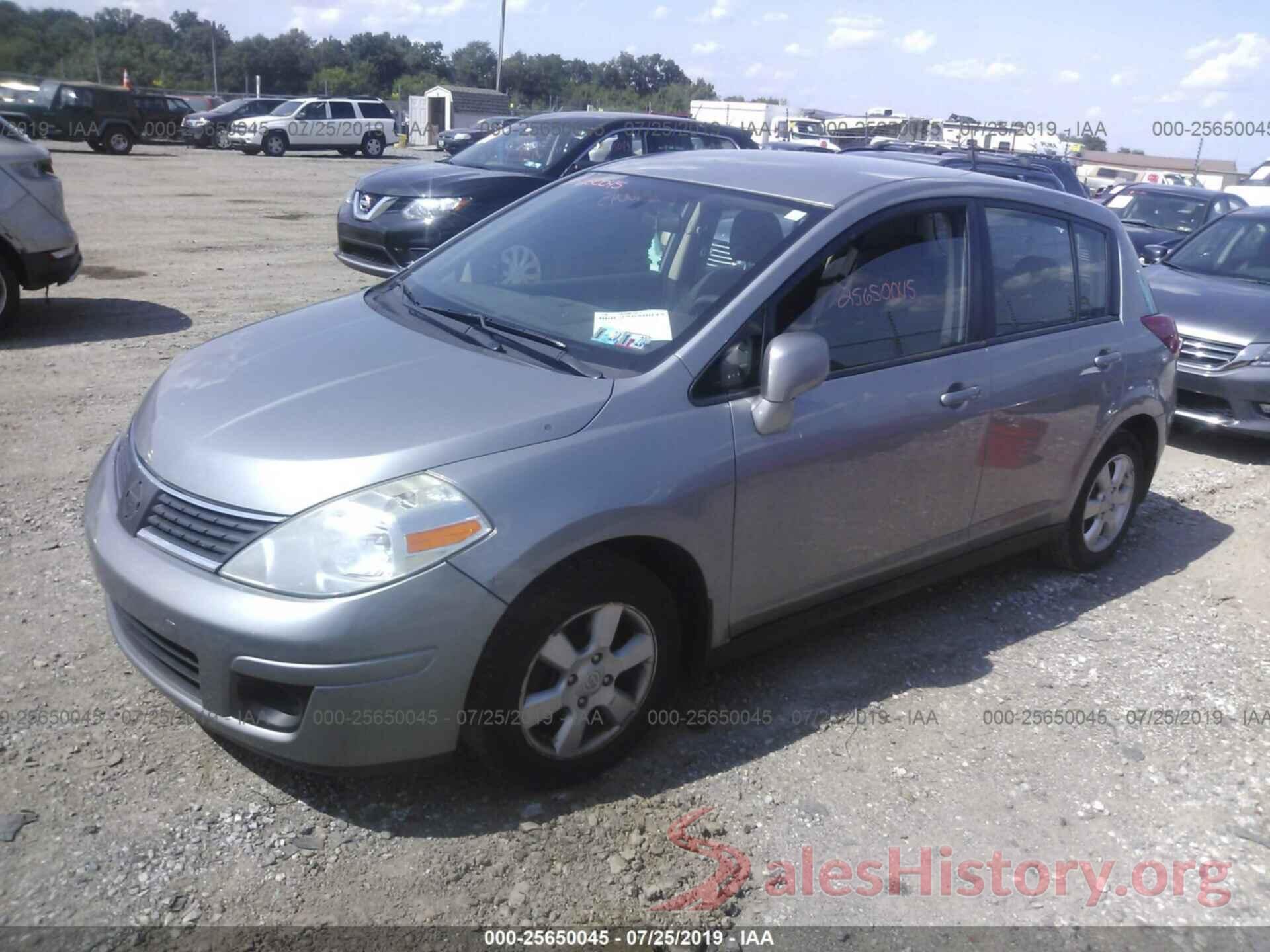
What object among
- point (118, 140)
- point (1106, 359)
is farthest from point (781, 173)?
point (118, 140)

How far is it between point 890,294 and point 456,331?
1.52 metres

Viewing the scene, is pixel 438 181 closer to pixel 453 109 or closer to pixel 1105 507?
pixel 1105 507

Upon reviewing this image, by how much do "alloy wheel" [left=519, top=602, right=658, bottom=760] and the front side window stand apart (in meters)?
1.09

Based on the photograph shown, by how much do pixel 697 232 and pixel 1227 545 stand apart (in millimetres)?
3753

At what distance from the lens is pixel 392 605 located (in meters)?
2.66

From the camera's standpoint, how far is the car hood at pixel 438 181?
368 inches

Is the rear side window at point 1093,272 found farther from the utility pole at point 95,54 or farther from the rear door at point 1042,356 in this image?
the utility pole at point 95,54

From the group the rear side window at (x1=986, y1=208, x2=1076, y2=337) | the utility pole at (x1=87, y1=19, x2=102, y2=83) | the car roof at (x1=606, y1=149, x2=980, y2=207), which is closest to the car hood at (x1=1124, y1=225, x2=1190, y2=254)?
the rear side window at (x1=986, y1=208, x2=1076, y2=337)

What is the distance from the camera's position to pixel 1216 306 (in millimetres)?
7703

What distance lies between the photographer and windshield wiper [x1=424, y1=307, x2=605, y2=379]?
10.8 feet

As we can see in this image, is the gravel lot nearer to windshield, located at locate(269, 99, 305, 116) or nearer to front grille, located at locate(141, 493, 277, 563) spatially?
front grille, located at locate(141, 493, 277, 563)

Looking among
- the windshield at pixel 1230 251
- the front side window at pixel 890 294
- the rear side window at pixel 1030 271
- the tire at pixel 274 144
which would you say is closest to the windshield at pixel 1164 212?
the windshield at pixel 1230 251

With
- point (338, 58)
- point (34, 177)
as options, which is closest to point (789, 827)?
point (34, 177)

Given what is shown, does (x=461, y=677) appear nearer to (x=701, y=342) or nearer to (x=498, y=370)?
(x=498, y=370)
